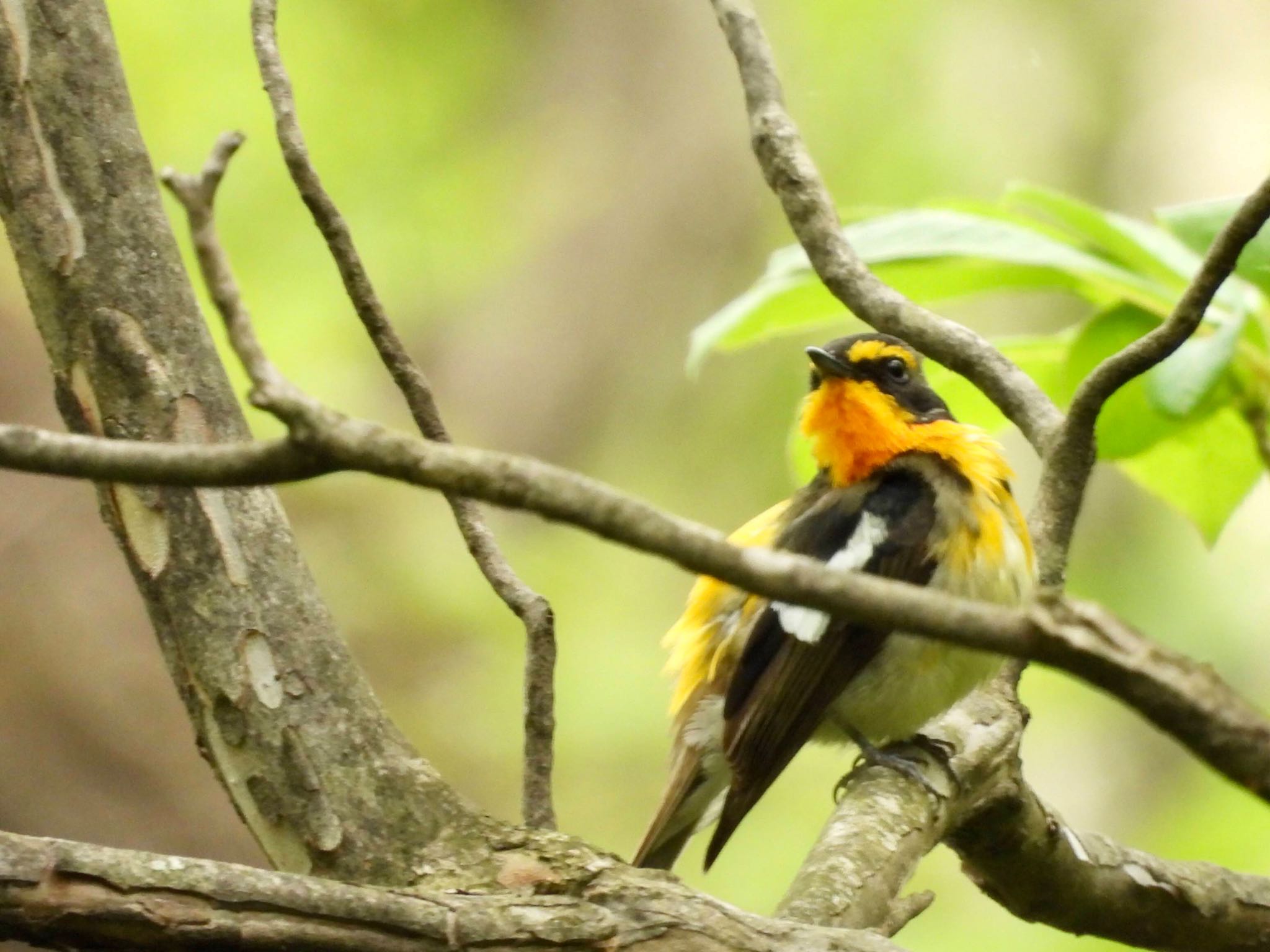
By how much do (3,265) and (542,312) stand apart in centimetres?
279

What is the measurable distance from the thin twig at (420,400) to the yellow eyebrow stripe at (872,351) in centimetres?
159

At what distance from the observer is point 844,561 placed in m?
3.20

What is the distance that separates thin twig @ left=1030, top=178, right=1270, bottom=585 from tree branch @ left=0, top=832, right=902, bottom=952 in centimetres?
98

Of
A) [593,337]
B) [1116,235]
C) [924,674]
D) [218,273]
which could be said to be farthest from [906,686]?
[593,337]

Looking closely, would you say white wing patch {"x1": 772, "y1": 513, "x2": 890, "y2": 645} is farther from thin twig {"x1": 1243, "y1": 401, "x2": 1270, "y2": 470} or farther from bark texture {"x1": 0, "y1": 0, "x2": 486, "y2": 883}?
bark texture {"x1": 0, "y1": 0, "x2": 486, "y2": 883}

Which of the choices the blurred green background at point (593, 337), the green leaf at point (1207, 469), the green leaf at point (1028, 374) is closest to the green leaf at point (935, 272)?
the green leaf at point (1028, 374)

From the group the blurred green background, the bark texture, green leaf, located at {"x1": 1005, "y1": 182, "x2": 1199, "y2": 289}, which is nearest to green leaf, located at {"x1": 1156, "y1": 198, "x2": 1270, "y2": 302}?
green leaf, located at {"x1": 1005, "y1": 182, "x2": 1199, "y2": 289}

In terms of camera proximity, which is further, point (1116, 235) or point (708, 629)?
point (708, 629)

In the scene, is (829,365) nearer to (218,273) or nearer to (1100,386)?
(1100,386)

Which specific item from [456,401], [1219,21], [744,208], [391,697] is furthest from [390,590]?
[1219,21]

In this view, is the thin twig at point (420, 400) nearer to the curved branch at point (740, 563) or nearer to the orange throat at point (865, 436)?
the curved branch at point (740, 563)

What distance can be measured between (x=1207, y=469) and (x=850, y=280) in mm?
807

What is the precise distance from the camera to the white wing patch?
3127 mm

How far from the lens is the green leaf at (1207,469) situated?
2668mm
